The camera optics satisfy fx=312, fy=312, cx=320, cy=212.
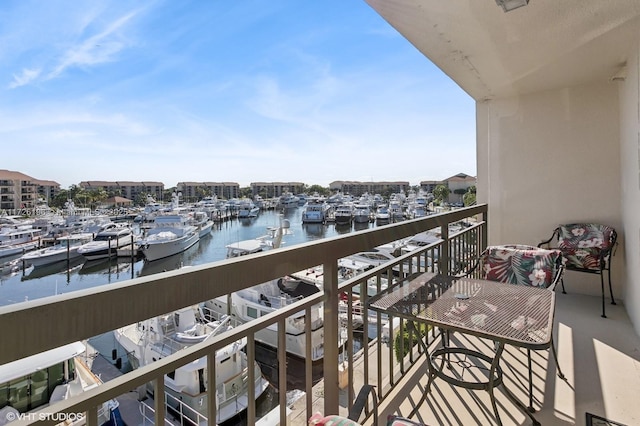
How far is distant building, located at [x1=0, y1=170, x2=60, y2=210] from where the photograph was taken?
1609cm

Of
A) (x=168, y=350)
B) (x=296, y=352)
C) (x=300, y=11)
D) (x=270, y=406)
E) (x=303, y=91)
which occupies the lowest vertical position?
(x=270, y=406)

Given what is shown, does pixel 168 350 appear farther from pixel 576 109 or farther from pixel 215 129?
pixel 215 129

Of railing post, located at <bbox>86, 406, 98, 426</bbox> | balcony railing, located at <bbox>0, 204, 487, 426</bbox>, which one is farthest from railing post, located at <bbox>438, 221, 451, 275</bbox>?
railing post, located at <bbox>86, 406, 98, 426</bbox>

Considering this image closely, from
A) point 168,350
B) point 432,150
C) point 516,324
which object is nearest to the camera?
point 516,324

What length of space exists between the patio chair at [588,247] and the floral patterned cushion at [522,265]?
90 centimetres

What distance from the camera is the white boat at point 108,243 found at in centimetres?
1845

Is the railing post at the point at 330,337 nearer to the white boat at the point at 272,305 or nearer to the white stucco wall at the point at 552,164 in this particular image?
the white stucco wall at the point at 552,164

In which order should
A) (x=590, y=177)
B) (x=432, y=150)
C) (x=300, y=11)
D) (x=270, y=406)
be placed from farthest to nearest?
(x=432, y=150), (x=270, y=406), (x=300, y=11), (x=590, y=177)

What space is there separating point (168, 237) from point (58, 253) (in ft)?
20.0

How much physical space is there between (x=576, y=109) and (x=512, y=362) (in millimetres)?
2928

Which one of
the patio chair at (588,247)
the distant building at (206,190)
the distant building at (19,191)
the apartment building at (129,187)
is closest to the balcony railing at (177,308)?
the patio chair at (588,247)

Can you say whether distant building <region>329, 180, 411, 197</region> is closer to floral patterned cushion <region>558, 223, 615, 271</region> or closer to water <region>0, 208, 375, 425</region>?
water <region>0, 208, 375, 425</region>

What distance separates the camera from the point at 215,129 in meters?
18.4

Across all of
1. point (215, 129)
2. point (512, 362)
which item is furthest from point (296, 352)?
point (215, 129)
